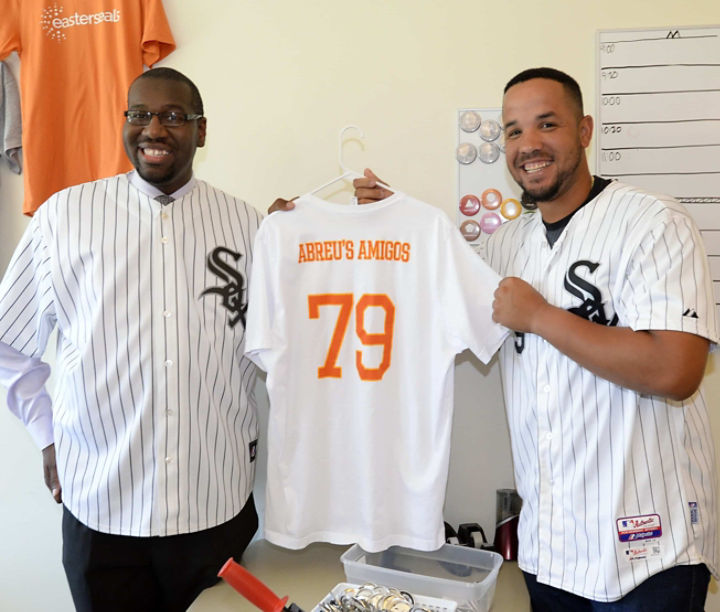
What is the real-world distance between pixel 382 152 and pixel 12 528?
6.68 ft

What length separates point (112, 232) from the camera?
1721 millimetres

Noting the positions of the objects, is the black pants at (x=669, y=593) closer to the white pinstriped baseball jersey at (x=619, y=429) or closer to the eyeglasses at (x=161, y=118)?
the white pinstriped baseball jersey at (x=619, y=429)

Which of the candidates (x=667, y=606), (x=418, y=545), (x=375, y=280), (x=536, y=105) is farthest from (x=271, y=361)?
(x=667, y=606)

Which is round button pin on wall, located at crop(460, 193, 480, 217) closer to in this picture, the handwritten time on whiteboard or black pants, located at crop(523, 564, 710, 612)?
the handwritten time on whiteboard

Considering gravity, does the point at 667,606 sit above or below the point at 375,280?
A: below

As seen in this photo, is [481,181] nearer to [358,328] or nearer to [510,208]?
[510,208]

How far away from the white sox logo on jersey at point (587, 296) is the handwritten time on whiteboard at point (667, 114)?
75 cm

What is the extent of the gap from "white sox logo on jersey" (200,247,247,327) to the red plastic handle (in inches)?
31.9

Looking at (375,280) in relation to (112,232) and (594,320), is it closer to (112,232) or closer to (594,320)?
(594,320)

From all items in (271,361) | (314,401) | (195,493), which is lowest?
(195,493)

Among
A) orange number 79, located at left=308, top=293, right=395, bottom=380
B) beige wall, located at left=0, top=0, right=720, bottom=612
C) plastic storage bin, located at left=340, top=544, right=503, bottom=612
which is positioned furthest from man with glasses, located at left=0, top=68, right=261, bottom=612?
beige wall, located at left=0, top=0, right=720, bottom=612

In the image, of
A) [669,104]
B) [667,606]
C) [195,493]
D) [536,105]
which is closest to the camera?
[667,606]

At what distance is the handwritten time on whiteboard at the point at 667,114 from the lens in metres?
2.06

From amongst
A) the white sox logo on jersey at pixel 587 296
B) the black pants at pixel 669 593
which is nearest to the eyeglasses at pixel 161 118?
the white sox logo on jersey at pixel 587 296
